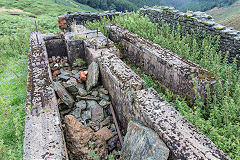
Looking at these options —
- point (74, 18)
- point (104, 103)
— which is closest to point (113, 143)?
point (104, 103)

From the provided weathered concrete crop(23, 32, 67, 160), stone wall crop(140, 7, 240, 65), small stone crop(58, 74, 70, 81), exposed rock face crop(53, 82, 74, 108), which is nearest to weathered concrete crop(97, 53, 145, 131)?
exposed rock face crop(53, 82, 74, 108)

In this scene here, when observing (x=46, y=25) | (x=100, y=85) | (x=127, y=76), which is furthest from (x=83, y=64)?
(x=46, y=25)

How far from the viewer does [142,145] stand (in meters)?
2.46

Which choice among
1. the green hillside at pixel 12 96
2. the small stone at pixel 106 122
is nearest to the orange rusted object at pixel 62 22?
the green hillside at pixel 12 96

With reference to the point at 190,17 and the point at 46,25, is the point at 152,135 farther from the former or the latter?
the point at 46,25

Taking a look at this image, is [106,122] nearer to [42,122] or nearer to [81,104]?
[81,104]

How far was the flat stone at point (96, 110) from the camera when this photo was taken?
392 cm

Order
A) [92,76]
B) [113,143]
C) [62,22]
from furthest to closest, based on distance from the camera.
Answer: [62,22] < [92,76] < [113,143]

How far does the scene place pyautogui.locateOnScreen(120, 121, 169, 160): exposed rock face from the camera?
227 cm

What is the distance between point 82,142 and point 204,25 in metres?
5.91

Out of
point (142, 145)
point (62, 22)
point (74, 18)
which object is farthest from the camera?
point (74, 18)

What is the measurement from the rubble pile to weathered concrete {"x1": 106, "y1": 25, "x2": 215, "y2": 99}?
1.47 meters

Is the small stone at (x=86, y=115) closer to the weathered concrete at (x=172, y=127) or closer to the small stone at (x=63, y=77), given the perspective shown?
the weathered concrete at (x=172, y=127)

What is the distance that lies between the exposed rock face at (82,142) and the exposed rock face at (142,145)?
0.49 metres
